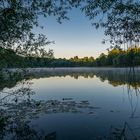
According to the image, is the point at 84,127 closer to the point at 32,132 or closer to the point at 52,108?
the point at 32,132

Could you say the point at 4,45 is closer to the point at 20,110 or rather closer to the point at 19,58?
the point at 19,58

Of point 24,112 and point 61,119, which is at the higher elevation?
point 24,112

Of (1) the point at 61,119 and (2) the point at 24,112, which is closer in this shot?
(1) the point at 61,119

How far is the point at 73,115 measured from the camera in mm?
12703

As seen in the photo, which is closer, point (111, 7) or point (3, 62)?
point (111, 7)

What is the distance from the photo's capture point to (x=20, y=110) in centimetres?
1358

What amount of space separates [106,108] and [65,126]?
172 inches

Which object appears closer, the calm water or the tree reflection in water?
the calm water

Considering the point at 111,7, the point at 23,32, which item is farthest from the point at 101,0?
the point at 23,32

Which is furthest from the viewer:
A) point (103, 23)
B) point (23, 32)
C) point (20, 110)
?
point (20, 110)

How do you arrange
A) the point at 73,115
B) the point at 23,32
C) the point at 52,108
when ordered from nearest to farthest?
the point at 23,32 < the point at 73,115 < the point at 52,108

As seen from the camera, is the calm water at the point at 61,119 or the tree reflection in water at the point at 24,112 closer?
the calm water at the point at 61,119

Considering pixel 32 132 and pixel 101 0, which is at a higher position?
pixel 101 0

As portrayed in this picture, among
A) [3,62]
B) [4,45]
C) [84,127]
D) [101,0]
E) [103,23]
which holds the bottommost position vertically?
[84,127]
